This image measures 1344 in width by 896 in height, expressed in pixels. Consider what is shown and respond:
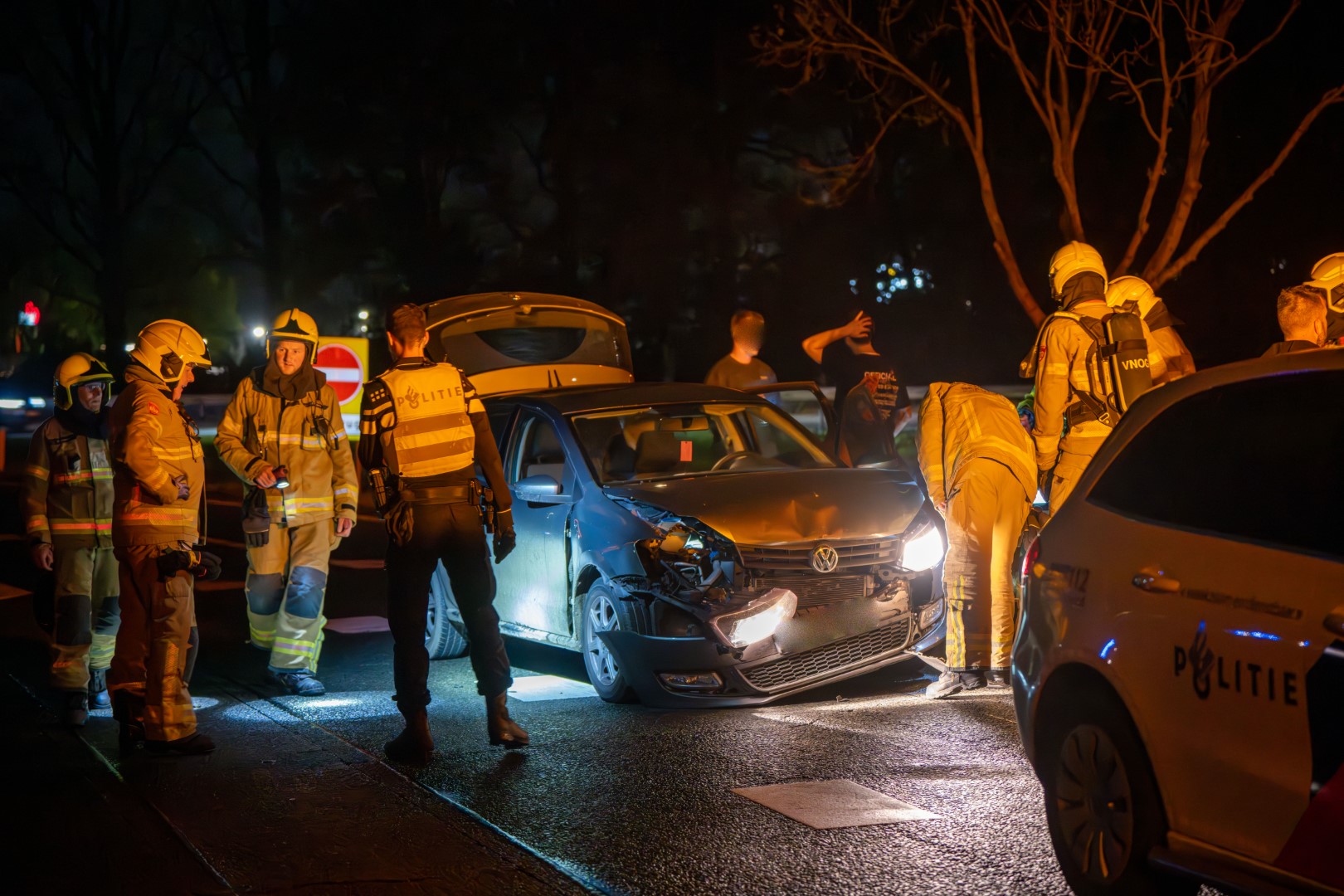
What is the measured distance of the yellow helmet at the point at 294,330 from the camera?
876 cm

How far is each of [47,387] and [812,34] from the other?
34265 millimetres

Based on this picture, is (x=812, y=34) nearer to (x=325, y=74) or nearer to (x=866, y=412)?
(x=866, y=412)

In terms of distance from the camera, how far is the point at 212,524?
63.2 ft

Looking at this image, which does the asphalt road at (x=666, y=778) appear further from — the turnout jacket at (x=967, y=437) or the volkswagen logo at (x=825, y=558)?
the turnout jacket at (x=967, y=437)

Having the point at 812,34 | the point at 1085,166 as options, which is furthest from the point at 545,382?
the point at 1085,166

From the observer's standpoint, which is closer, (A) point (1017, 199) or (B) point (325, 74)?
(A) point (1017, 199)

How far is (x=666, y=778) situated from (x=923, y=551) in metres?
2.36

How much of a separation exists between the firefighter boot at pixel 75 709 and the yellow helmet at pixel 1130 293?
5.66 metres

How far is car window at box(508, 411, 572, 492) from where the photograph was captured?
931 cm

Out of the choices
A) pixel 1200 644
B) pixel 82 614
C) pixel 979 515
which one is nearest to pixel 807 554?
pixel 979 515

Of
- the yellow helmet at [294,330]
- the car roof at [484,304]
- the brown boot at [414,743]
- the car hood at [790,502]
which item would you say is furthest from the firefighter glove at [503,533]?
the car roof at [484,304]

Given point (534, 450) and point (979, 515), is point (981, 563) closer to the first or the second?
point (979, 515)

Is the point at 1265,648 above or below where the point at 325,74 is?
below

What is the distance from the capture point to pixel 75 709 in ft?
26.1
